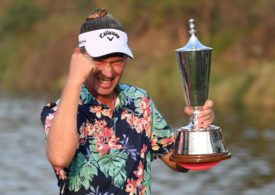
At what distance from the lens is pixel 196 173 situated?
14.4 m

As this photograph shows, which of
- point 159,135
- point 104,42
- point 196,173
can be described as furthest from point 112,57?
point 196,173

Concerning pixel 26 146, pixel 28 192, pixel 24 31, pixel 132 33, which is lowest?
pixel 28 192

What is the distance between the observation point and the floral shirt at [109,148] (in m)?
3.82

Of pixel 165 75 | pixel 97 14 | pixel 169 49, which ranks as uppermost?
pixel 169 49

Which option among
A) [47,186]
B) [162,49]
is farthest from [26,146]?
[162,49]

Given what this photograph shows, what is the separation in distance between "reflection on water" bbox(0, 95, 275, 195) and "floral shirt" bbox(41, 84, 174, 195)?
26.2ft

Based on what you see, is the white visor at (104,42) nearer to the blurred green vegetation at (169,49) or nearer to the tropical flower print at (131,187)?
the tropical flower print at (131,187)

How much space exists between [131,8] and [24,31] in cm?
1794

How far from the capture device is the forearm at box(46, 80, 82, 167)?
11.8ft

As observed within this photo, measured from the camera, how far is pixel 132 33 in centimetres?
5175

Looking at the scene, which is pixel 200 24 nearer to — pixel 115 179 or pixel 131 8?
pixel 131 8

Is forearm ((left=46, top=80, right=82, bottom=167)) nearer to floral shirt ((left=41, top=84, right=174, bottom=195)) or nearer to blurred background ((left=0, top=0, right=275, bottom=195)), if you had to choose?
floral shirt ((left=41, top=84, right=174, bottom=195))

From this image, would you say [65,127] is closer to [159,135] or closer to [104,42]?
[104,42]

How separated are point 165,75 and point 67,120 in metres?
34.4
